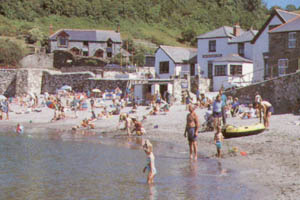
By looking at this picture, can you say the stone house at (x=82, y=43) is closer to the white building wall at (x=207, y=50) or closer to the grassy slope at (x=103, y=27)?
the grassy slope at (x=103, y=27)

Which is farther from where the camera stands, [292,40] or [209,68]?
[209,68]

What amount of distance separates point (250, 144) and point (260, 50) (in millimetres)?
23869

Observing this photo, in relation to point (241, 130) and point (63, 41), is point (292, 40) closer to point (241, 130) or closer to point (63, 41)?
point (241, 130)

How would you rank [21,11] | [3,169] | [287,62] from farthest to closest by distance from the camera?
[21,11], [287,62], [3,169]

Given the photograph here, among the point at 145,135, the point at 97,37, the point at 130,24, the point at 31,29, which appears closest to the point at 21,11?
the point at 31,29

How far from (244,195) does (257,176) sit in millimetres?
2393

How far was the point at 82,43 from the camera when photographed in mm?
75938

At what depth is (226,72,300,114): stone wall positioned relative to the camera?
2863 centimetres

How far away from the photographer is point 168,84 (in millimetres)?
40594

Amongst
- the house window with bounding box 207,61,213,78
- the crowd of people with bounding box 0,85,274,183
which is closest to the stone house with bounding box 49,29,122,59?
the crowd of people with bounding box 0,85,274,183

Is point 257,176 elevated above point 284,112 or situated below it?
below

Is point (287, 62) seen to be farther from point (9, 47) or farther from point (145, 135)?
point (9, 47)

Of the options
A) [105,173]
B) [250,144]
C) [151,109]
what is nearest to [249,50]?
[151,109]

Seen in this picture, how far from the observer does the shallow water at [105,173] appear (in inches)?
562
